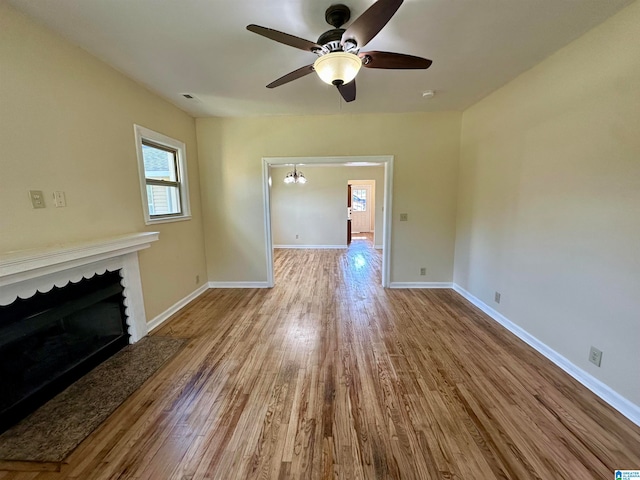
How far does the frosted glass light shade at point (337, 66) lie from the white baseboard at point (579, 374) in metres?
2.80

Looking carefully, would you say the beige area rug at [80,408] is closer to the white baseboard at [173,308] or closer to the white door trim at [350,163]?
the white baseboard at [173,308]

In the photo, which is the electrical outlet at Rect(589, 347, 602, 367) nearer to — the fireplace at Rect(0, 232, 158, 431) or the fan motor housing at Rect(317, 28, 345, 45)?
the fan motor housing at Rect(317, 28, 345, 45)

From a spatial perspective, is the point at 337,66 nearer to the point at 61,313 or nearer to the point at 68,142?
the point at 68,142

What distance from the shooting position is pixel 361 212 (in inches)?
424

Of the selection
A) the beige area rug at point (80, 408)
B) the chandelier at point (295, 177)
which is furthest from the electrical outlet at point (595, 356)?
the chandelier at point (295, 177)

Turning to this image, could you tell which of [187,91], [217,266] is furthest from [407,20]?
[217,266]

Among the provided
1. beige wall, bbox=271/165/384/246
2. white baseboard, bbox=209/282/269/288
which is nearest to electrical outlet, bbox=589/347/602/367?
white baseboard, bbox=209/282/269/288

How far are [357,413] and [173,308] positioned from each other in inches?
105

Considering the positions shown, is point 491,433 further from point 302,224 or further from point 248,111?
point 302,224

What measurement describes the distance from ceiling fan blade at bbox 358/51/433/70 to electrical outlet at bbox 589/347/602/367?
240 centimetres

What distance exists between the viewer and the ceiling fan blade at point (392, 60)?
65.8 inches

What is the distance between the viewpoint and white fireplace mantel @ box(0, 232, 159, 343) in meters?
1.51

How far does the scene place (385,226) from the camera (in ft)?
13.1

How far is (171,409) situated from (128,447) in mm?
287
